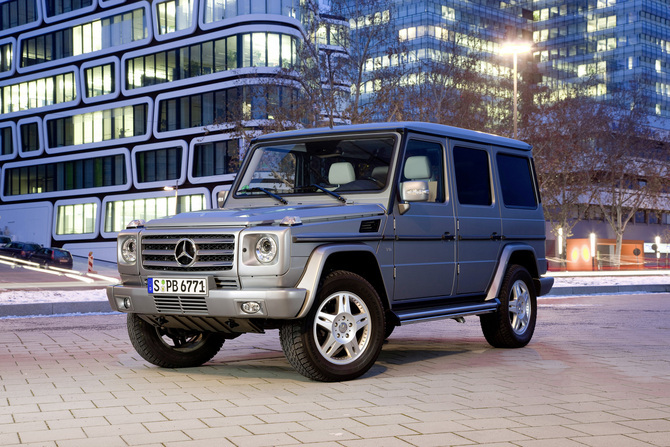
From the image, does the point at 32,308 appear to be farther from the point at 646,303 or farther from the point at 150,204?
the point at 150,204

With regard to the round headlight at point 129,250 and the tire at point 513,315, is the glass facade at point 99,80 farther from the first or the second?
the round headlight at point 129,250

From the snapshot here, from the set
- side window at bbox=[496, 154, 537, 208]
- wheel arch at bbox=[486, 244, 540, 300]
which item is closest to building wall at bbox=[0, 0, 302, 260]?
side window at bbox=[496, 154, 537, 208]

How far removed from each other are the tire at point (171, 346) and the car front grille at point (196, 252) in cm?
78

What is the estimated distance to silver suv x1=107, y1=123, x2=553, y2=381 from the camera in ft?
21.9

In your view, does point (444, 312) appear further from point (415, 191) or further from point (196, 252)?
point (196, 252)

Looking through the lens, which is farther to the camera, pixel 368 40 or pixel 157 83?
pixel 157 83

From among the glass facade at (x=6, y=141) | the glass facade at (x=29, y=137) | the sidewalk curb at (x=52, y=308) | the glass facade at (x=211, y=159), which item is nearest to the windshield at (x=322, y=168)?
the sidewalk curb at (x=52, y=308)

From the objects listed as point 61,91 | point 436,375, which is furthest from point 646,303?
point 61,91

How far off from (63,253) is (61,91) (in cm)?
2286

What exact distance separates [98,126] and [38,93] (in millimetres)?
8038

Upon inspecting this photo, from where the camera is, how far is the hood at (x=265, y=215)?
6.81 metres

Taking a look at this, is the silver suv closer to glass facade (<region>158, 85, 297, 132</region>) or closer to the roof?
the roof

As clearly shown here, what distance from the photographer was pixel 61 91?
224 feet

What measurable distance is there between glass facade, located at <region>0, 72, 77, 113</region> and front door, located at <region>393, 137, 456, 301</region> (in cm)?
6320
